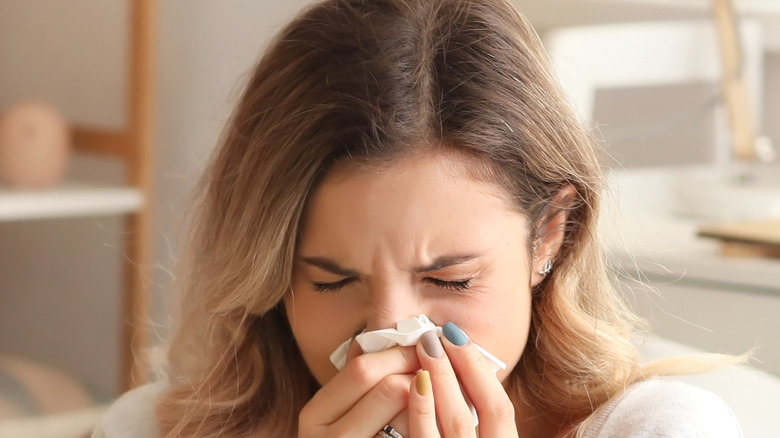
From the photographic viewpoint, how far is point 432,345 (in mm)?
931

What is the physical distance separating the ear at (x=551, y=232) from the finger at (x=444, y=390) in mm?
163

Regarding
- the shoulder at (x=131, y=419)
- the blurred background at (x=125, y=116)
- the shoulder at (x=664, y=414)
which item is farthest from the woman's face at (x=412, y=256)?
the blurred background at (x=125, y=116)

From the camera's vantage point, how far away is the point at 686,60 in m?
2.03

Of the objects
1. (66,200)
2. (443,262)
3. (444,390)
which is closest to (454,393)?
(444,390)

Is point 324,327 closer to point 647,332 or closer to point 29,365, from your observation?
point 647,332

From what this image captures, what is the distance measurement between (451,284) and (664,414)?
0.76 ft

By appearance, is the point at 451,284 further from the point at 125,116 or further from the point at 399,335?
the point at 125,116

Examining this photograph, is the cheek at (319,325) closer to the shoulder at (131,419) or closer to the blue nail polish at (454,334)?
the blue nail polish at (454,334)

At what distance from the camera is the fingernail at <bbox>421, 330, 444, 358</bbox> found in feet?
→ 3.05

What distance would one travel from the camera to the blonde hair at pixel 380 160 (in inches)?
37.5

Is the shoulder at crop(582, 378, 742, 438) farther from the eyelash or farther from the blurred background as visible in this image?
the blurred background

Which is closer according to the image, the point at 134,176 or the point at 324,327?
the point at 324,327

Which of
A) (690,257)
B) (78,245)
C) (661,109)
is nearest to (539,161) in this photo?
(690,257)

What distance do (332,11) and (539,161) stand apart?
25 cm
